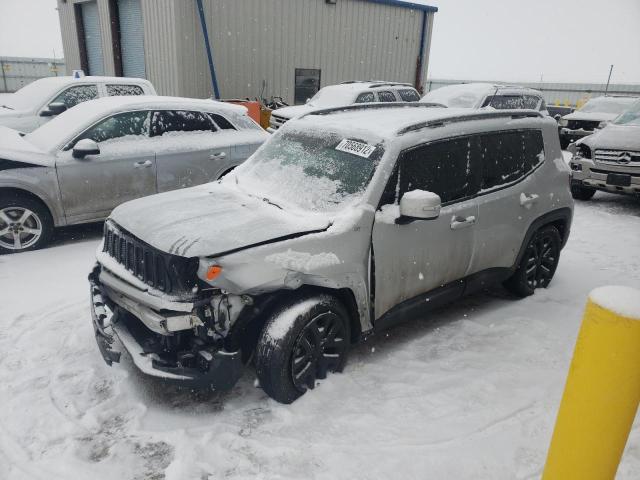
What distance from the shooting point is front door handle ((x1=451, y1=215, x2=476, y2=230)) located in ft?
12.7

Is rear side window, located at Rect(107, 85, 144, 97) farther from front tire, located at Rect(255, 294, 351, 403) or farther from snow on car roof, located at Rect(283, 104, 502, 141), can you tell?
front tire, located at Rect(255, 294, 351, 403)

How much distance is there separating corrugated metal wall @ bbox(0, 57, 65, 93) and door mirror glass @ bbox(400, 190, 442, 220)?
30.0 m

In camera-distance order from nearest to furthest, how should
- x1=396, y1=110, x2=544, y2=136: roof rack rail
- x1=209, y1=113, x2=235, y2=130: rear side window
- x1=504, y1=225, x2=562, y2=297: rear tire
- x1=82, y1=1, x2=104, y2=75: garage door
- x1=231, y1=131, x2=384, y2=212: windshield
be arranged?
1. x1=231, y1=131, x2=384, y2=212: windshield
2. x1=396, y1=110, x2=544, y2=136: roof rack rail
3. x1=504, y1=225, x2=562, y2=297: rear tire
4. x1=209, y1=113, x2=235, y2=130: rear side window
5. x1=82, y1=1, x2=104, y2=75: garage door

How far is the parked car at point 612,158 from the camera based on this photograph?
328 inches

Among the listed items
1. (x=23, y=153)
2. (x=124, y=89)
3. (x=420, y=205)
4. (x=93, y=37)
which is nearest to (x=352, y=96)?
(x=124, y=89)

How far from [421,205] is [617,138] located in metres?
7.13

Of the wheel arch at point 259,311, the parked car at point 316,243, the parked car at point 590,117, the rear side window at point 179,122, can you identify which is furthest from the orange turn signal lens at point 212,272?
the parked car at point 590,117

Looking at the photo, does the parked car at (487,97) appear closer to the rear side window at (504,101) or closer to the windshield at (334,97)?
the rear side window at (504,101)

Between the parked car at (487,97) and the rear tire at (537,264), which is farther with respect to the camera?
the parked car at (487,97)

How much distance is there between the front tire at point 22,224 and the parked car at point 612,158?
8.40 m

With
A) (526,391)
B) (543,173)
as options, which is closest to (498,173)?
(543,173)

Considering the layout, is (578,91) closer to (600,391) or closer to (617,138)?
(617,138)

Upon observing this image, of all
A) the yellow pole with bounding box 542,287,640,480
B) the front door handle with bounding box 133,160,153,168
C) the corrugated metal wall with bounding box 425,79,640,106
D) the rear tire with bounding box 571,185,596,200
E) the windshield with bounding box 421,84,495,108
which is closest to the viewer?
the yellow pole with bounding box 542,287,640,480

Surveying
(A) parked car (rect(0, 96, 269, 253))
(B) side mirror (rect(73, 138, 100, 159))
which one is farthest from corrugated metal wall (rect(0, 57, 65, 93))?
(B) side mirror (rect(73, 138, 100, 159))
